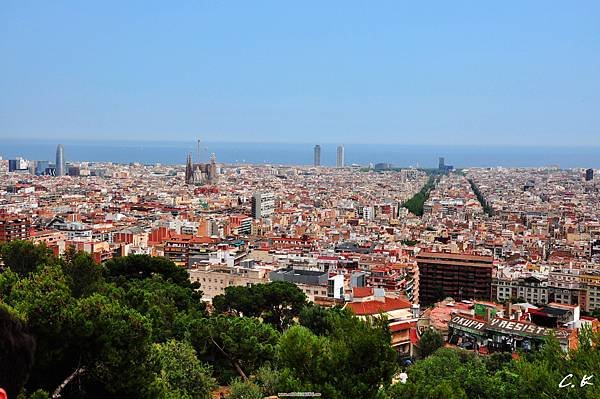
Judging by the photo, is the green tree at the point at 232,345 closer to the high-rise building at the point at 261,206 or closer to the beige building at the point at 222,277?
the beige building at the point at 222,277

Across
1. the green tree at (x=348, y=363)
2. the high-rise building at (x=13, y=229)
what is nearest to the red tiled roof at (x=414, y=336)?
the green tree at (x=348, y=363)

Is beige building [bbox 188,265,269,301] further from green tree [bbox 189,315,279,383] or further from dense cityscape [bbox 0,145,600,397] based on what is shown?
green tree [bbox 189,315,279,383]

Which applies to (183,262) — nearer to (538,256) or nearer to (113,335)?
(538,256)

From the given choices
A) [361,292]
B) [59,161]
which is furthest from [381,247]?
[59,161]

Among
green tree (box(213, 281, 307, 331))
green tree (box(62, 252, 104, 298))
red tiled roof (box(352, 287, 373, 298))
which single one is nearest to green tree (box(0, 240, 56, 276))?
green tree (box(62, 252, 104, 298))

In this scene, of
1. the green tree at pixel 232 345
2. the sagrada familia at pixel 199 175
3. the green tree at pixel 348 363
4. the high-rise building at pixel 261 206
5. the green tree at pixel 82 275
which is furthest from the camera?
the sagrada familia at pixel 199 175

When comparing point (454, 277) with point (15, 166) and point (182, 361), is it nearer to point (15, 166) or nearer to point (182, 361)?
point (182, 361)

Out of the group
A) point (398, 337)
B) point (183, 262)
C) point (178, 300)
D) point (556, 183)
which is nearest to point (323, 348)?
point (178, 300)
